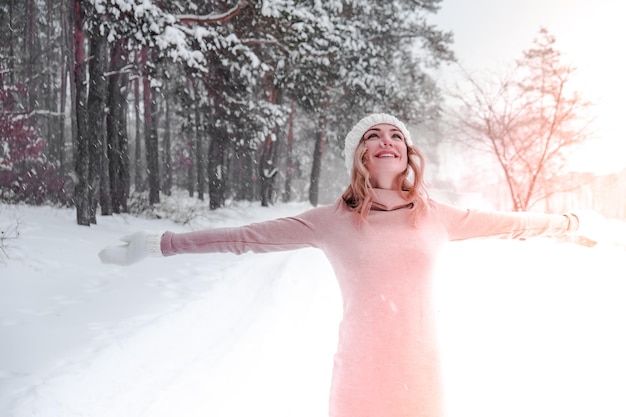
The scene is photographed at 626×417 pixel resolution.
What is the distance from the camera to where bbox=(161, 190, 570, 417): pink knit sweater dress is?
6.30ft

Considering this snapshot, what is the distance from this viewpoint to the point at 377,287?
198cm

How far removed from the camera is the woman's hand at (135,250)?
6.83 ft

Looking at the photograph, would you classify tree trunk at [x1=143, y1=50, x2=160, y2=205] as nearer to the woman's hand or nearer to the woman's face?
the woman's hand

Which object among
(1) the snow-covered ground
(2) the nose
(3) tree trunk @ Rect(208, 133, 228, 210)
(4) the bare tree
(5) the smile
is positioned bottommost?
(1) the snow-covered ground

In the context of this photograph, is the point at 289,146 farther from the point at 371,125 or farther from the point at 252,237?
the point at 252,237

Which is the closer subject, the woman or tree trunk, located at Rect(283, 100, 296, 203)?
the woman

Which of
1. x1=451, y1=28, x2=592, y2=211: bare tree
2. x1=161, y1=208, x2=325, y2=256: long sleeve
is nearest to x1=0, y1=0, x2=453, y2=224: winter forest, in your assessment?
x1=451, y1=28, x2=592, y2=211: bare tree

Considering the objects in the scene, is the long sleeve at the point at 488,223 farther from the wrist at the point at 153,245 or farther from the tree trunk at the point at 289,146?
the tree trunk at the point at 289,146

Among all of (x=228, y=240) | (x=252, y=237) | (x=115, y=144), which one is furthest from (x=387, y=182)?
(x=115, y=144)

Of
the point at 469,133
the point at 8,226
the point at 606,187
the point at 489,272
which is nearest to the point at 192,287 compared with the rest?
the point at 8,226

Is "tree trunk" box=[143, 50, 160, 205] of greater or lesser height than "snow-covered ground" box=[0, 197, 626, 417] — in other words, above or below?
above

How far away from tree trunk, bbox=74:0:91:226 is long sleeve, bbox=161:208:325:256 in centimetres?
Result: 824

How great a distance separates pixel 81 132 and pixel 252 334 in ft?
22.6

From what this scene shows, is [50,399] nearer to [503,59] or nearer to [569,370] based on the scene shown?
[569,370]
